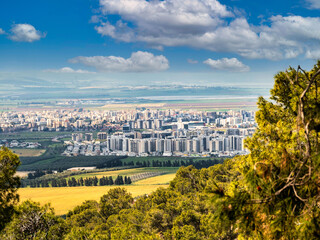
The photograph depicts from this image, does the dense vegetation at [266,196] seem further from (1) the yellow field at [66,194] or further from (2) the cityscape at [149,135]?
(2) the cityscape at [149,135]

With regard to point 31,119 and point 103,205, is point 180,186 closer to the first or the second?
point 103,205

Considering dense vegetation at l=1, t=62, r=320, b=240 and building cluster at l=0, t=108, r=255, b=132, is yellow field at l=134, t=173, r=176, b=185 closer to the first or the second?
dense vegetation at l=1, t=62, r=320, b=240

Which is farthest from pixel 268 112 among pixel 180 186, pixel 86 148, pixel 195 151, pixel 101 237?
pixel 86 148

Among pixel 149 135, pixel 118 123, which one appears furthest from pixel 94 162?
pixel 118 123

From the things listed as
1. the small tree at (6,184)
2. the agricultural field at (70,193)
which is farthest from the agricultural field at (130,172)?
the small tree at (6,184)

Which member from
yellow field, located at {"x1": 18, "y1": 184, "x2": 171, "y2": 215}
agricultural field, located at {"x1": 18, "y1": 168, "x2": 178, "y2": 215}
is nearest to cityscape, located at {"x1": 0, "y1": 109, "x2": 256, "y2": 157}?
agricultural field, located at {"x1": 18, "y1": 168, "x2": 178, "y2": 215}

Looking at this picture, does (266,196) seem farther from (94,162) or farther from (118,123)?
(118,123)
